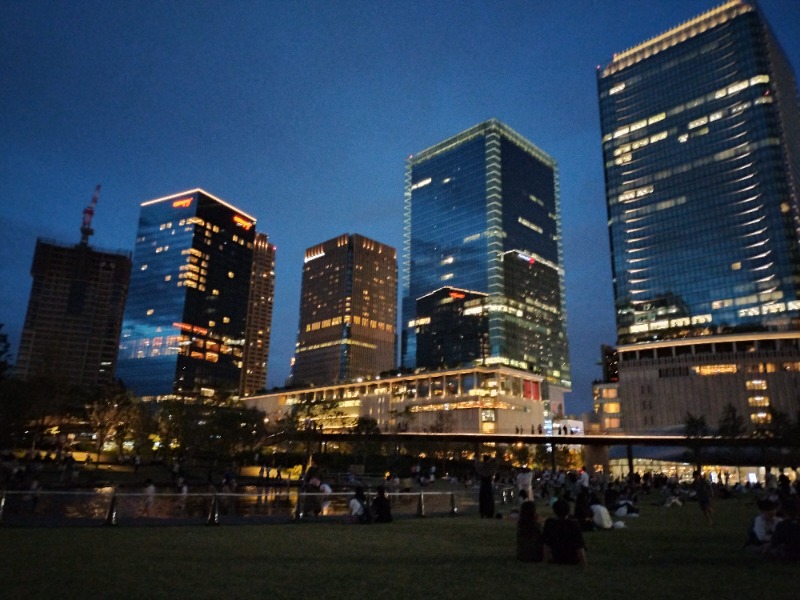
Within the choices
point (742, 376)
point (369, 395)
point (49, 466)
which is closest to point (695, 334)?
point (742, 376)

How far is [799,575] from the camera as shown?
8641mm

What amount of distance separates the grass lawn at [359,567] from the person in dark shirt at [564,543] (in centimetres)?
33

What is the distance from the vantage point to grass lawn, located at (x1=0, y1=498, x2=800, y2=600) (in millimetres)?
7570

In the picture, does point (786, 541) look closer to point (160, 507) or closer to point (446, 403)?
point (160, 507)

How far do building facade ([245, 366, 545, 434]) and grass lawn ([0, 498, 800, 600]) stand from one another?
375 feet

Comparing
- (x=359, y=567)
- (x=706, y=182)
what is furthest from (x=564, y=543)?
(x=706, y=182)

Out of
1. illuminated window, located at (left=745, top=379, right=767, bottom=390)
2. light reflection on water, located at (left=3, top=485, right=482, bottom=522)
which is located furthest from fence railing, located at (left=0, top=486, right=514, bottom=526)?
illuminated window, located at (left=745, top=379, right=767, bottom=390)

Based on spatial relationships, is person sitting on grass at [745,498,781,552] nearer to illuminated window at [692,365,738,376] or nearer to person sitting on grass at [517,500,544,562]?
person sitting on grass at [517,500,544,562]

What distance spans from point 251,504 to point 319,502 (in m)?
2.20

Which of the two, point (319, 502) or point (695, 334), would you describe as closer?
point (319, 502)

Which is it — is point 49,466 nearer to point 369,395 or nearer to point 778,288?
point 369,395

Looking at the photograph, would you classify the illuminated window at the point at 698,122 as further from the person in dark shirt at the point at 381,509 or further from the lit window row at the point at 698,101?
the person in dark shirt at the point at 381,509

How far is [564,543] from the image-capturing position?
372 inches

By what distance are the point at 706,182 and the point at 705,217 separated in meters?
9.15
